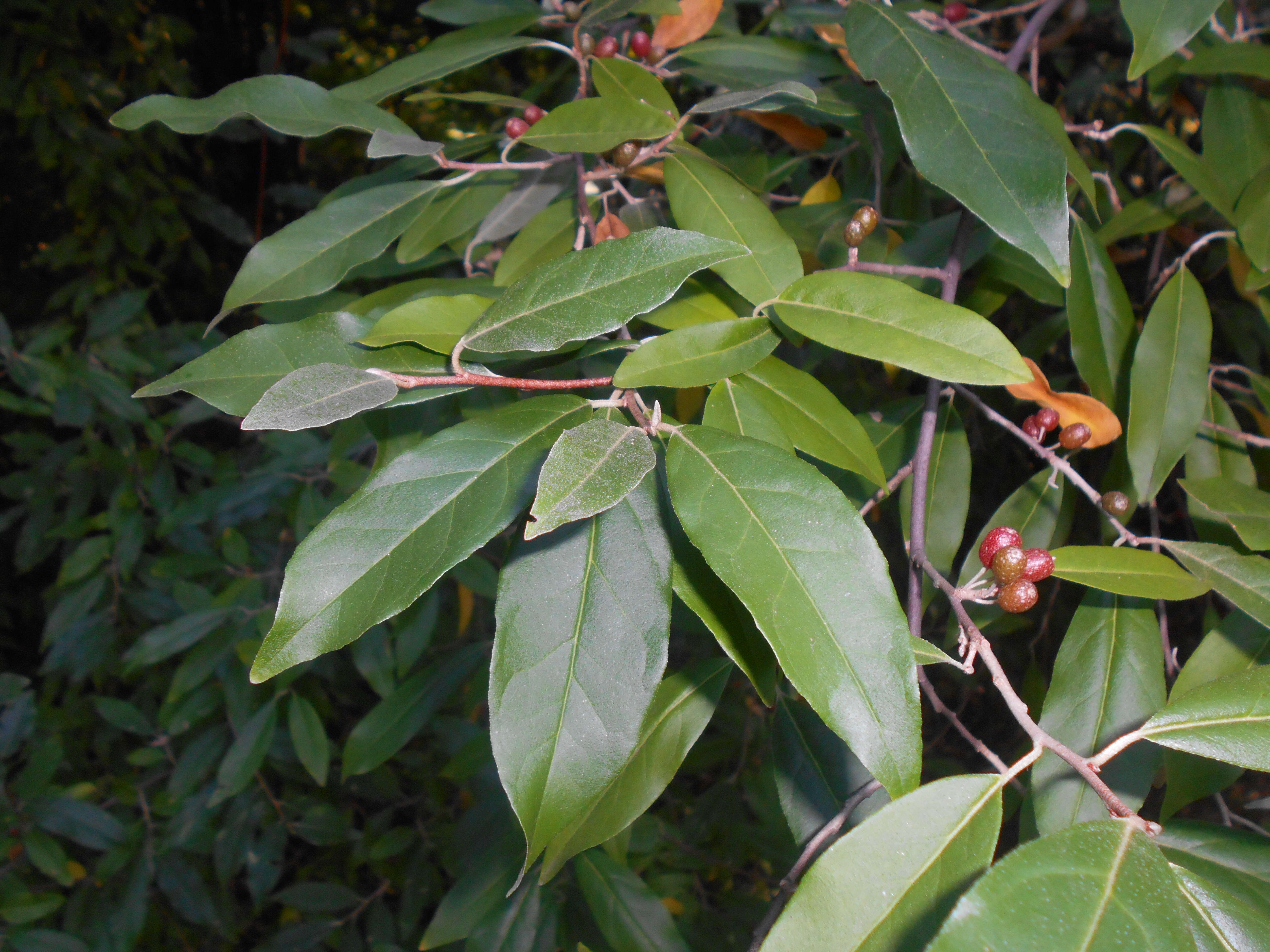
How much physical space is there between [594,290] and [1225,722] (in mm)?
371

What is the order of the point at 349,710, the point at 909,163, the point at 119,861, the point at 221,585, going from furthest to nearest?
the point at 349,710 < the point at 221,585 < the point at 119,861 < the point at 909,163

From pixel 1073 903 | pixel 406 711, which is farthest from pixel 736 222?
pixel 406 711

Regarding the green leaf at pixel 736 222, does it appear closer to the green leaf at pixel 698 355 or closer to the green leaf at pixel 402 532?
the green leaf at pixel 698 355

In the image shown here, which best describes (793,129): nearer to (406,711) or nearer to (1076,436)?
(1076,436)

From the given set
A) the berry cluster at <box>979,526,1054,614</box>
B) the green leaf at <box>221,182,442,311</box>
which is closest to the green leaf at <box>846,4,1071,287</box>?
the berry cluster at <box>979,526,1054,614</box>

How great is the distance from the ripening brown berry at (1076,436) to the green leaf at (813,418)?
7.9 inches

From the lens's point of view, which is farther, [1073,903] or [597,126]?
[597,126]

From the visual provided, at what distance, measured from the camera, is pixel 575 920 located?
99 cm

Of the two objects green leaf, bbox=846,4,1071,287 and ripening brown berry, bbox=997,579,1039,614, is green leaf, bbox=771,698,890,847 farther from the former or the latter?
green leaf, bbox=846,4,1071,287

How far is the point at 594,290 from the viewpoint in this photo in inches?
17.6

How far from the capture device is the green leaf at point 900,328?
426 mm

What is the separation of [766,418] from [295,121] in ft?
1.33

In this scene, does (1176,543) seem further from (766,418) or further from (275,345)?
(275,345)

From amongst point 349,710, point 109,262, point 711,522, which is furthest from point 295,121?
point 109,262
